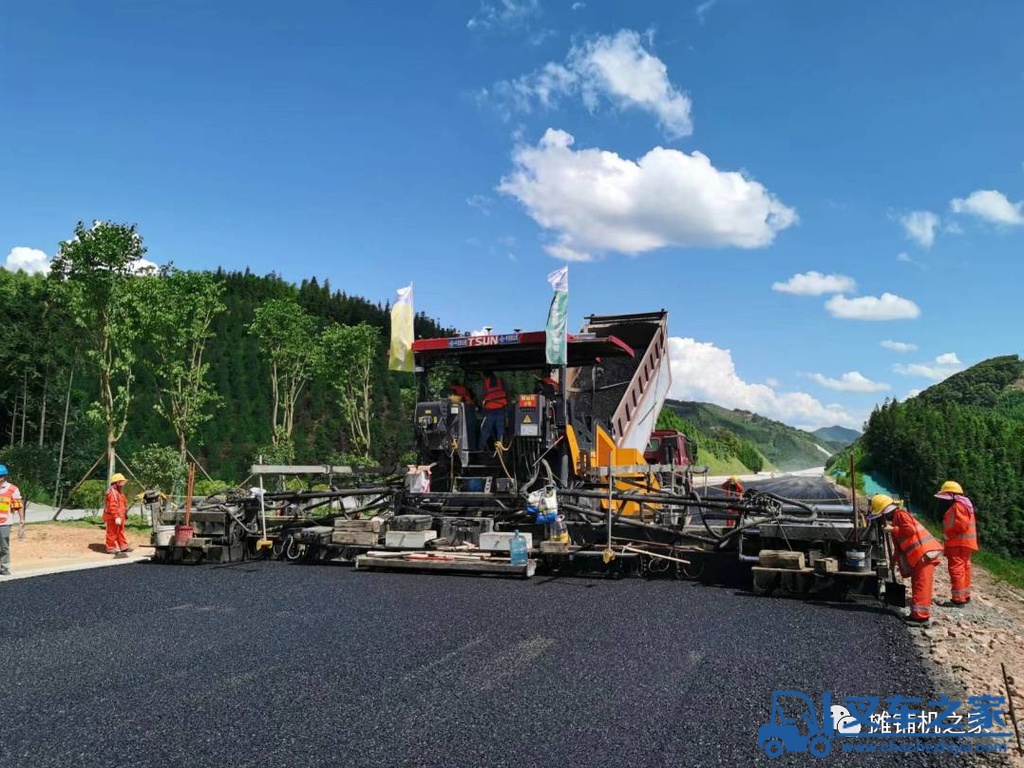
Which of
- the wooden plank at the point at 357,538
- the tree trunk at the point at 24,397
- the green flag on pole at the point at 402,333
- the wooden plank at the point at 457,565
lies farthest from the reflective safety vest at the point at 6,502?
the tree trunk at the point at 24,397

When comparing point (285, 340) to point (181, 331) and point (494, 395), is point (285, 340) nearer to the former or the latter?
point (181, 331)

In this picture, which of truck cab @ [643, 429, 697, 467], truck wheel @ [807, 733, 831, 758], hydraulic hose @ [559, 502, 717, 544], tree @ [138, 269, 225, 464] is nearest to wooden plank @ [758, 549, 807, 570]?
hydraulic hose @ [559, 502, 717, 544]

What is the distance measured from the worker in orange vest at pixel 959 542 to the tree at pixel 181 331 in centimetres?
1583

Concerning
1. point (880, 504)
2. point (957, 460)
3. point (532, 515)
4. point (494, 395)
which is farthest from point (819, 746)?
point (957, 460)

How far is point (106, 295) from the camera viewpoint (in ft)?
52.5

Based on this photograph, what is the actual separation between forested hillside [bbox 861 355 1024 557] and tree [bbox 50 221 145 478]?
1324 inches

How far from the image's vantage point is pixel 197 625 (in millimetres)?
6129

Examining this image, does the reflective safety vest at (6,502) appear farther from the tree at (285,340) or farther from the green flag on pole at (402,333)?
the tree at (285,340)

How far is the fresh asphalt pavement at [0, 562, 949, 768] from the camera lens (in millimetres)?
3578

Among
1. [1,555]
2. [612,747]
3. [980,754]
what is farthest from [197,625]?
[980,754]

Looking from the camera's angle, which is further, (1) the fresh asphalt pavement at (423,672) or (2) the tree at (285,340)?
(2) the tree at (285,340)

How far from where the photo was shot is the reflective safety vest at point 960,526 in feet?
24.1

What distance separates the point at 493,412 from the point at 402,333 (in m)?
1.98

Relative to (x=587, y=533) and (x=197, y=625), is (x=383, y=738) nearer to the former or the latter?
(x=197, y=625)
